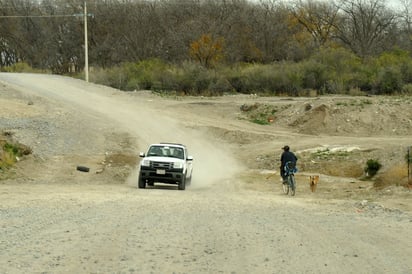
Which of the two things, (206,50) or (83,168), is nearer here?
(83,168)

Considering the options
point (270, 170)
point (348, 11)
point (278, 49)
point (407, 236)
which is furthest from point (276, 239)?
point (348, 11)

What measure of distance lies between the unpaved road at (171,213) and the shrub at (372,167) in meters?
1.50

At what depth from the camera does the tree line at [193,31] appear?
88812 mm

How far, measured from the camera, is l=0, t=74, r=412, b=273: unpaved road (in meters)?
10.4

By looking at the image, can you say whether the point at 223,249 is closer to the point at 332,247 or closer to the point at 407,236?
the point at 332,247

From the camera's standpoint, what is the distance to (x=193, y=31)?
90.3 metres

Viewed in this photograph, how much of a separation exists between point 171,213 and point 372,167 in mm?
17278

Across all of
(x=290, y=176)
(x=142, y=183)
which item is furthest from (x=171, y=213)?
(x=142, y=183)

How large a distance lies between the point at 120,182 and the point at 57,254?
2035 cm

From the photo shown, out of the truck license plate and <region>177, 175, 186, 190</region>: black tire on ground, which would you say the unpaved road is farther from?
<region>177, 175, 186, 190</region>: black tire on ground

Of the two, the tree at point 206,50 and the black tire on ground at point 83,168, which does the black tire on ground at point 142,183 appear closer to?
the black tire on ground at point 83,168

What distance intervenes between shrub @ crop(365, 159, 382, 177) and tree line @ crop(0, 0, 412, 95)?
47.8m

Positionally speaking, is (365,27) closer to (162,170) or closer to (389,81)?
(389,81)

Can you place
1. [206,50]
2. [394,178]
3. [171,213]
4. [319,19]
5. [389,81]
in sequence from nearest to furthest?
[171,213], [394,178], [389,81], [206,50], [319,19]
